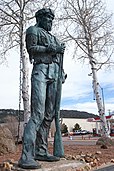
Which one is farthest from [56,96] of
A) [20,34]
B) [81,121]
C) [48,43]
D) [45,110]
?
[81,121]

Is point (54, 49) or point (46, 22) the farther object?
point (46, 22)

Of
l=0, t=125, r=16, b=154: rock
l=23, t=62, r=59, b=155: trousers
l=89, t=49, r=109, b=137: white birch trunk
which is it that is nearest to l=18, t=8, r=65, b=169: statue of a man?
l=23, t=62, r=59, b=155: trousers

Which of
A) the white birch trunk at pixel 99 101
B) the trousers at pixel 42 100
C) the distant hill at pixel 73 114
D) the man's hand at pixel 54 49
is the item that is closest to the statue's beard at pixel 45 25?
the man's hand at pixel 54 49

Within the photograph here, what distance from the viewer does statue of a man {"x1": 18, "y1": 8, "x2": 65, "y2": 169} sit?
527 centimetres

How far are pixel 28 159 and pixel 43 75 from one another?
155 centimetres

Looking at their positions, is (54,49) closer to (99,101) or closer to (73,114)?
(99,101)

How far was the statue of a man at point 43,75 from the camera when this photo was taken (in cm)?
527

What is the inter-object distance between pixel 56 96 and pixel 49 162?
1.24 metres

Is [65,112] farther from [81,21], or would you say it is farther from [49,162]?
[49,162]

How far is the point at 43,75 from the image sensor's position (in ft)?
17.8

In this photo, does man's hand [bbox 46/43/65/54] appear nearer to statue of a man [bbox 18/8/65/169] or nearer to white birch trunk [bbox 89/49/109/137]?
statue of a man [bbox 18/8/65/169]

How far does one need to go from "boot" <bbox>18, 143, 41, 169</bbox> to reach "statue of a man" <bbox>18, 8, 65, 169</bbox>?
1.02 ft

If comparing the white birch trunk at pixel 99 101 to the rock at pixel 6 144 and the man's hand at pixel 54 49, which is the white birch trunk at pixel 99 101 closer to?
the rock at pixel 6 144

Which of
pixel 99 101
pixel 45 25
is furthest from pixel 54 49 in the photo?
pixel 99 101
